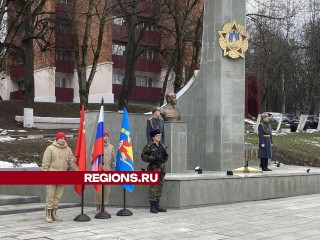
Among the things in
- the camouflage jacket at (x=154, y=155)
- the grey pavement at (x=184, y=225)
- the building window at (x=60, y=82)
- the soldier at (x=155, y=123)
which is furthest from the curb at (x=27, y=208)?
the building window at (x=60, y=82)

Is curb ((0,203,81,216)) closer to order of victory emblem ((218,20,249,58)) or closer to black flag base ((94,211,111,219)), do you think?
black flag base ((94,211,111,219))

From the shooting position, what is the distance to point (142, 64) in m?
53.0

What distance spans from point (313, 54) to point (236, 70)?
3981 cm

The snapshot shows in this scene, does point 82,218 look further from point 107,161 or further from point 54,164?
point 107,161

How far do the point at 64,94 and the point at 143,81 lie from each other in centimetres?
914

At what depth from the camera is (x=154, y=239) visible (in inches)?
318

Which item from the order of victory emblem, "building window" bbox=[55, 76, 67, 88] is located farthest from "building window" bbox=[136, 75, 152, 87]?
the order of victory emblem

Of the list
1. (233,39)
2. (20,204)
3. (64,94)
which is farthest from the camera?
(64,94)

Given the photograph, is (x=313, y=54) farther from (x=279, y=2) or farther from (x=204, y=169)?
(x=204, y=169)

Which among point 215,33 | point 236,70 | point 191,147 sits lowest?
point 191,147

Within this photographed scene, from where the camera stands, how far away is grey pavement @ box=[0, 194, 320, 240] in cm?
840

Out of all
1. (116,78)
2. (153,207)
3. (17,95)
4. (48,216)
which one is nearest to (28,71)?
(116,78)

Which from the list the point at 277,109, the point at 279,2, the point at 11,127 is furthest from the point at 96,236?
the point at 277,109

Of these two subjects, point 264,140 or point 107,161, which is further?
point 264,140
